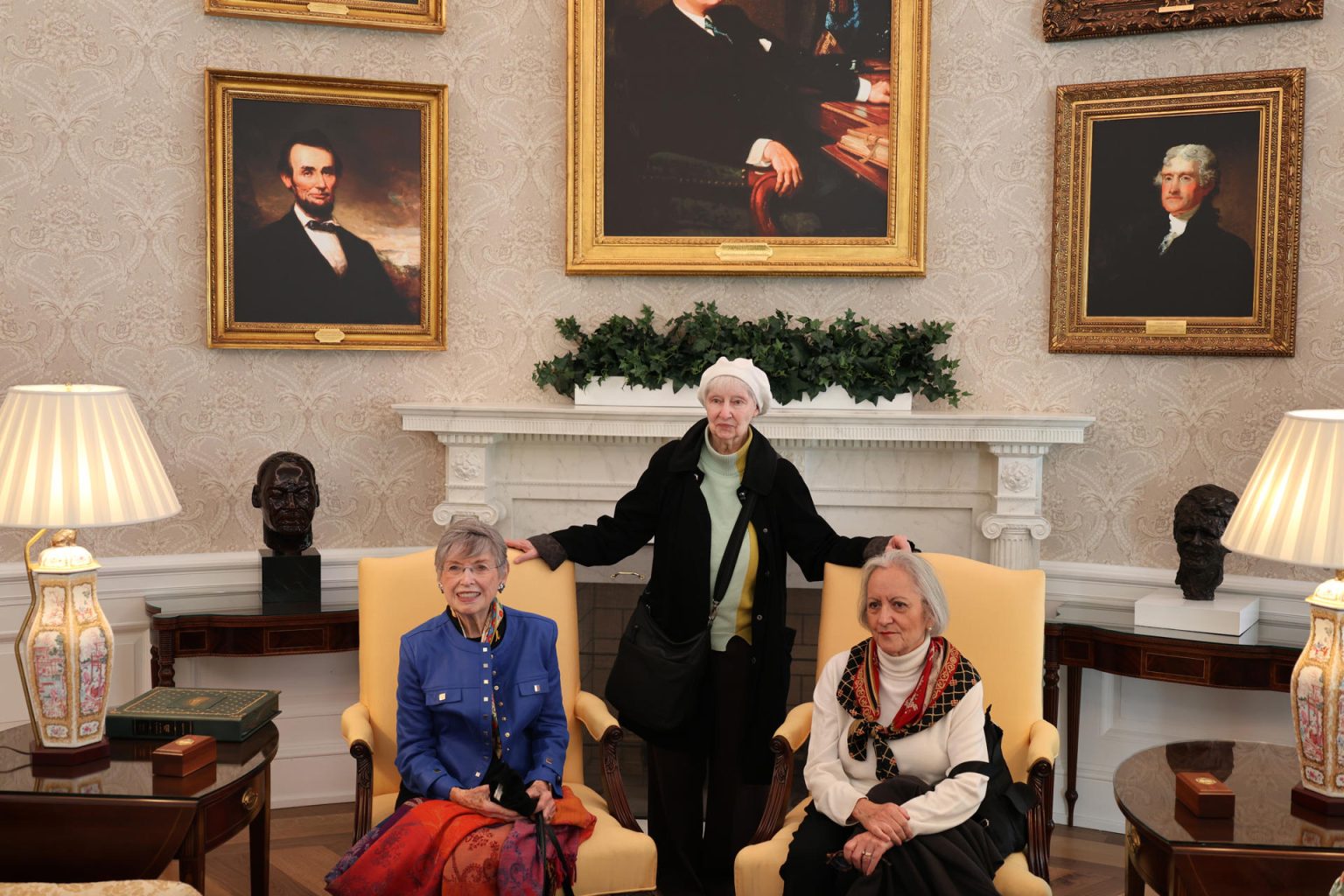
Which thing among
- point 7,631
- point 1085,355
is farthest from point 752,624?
point 7,631

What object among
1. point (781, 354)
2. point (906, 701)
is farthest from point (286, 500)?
point (906, 701)

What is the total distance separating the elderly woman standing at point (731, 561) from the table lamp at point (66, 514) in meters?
1.17

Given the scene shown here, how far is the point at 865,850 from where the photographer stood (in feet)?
8.90

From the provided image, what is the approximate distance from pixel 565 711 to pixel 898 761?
1.03m

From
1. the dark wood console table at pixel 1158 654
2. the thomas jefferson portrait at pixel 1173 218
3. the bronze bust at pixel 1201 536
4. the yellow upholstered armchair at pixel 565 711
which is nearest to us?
the yellow upholstered armchair at pixel 565 711

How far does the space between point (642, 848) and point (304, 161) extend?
3.00m

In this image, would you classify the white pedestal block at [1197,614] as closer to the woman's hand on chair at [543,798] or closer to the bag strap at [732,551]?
the bag strap at [732,551]

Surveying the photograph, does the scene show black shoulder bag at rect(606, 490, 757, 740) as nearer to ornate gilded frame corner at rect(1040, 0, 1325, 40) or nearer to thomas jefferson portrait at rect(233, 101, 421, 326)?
thomas jefferson portrait at rect(233, 101, 421, 326)

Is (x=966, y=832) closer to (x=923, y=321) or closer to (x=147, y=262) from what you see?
(x=923, y=321)

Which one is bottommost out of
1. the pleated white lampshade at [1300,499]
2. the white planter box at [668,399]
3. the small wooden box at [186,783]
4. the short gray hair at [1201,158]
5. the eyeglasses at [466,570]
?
the small wooden box at [186,783]

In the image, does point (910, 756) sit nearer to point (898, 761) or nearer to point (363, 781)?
point (898, 761)

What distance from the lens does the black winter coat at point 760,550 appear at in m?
3.55

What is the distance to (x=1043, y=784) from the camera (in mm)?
3035

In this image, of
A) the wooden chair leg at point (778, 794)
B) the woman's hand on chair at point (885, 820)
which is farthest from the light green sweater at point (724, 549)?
the woman's hand on chair at point (885, 820)
